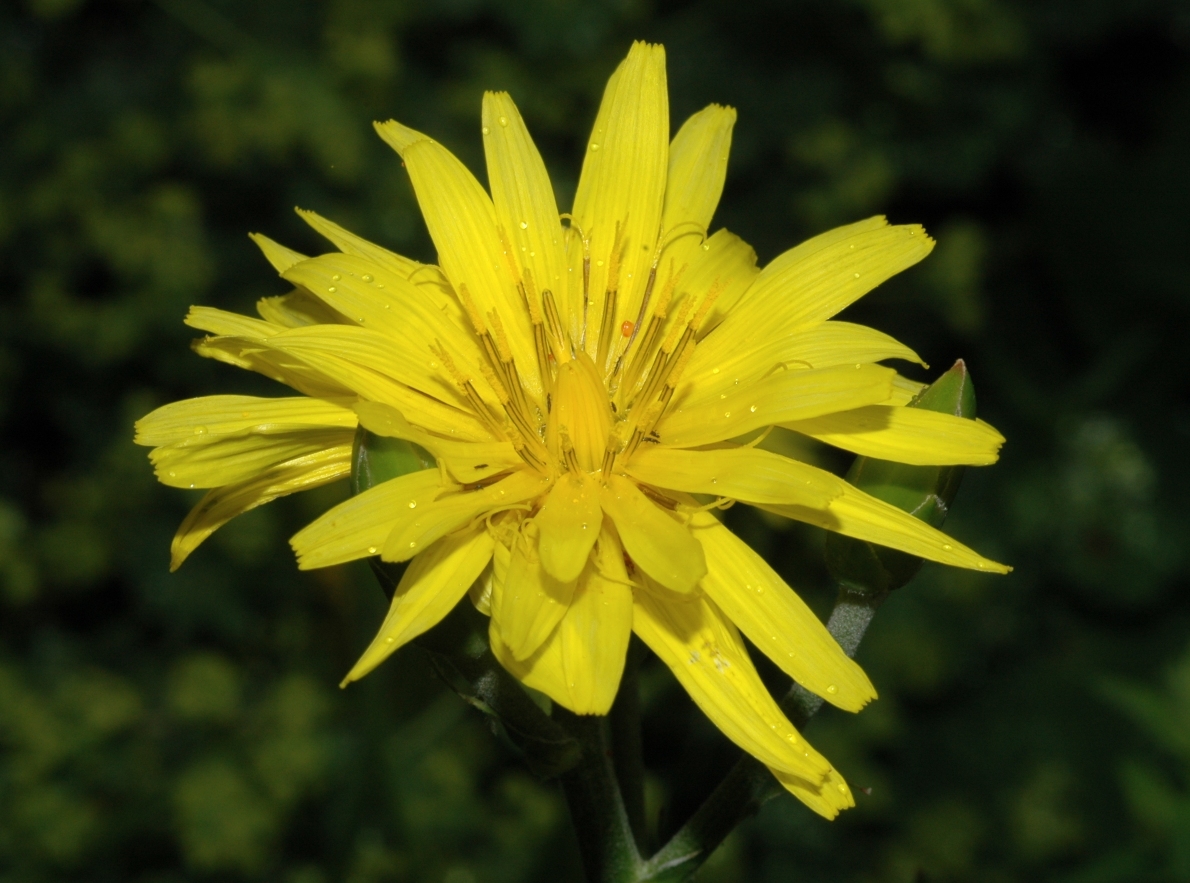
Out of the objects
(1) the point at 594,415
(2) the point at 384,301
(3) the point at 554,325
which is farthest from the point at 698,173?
(2) the point at 384,301

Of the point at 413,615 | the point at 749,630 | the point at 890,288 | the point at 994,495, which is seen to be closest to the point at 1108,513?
the point at 994,495

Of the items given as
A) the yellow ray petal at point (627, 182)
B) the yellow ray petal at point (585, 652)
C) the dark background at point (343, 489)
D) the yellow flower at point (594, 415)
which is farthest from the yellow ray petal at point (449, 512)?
the dark background at point (343, 489)

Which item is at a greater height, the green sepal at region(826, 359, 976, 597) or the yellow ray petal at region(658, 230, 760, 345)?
the yellow ray petal at region(658, 230, 760, 345)

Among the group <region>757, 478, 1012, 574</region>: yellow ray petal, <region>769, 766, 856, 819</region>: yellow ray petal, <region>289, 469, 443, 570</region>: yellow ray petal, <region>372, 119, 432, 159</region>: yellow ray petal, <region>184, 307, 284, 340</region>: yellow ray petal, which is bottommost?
<region>769, 766, 856, 819</region>: yellow ray petal

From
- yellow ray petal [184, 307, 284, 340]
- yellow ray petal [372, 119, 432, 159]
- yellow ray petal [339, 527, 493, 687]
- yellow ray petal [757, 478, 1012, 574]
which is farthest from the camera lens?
yellow ray petal [372, 119, 432, 159]

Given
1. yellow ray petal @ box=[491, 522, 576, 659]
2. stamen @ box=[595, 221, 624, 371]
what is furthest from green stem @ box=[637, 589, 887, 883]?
stamen @ box=[595, 221, 624, 371]

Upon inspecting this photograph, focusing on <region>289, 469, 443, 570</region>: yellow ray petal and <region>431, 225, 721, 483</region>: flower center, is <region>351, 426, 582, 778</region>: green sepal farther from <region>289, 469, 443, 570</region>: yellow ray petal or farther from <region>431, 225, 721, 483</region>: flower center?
<region>431, 225, 721, 483</region>: flower center

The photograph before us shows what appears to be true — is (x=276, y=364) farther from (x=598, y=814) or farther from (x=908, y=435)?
(x=908, y=435)

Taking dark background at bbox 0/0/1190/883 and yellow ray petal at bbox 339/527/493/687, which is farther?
dark background at bbox 0/0/1190/883
